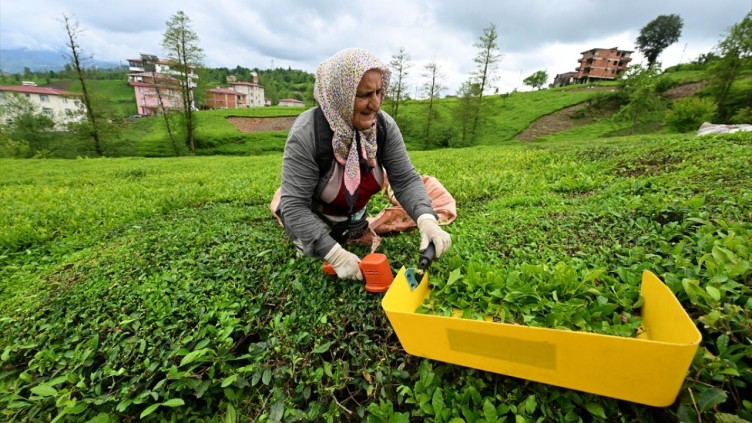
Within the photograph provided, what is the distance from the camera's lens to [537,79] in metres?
59.6

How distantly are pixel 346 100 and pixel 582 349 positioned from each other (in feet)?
6.17

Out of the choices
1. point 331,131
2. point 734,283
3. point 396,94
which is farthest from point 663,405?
point 396,94

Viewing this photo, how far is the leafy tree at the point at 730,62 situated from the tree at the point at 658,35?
28218 millimetres

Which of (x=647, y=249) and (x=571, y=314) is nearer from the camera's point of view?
(x=571, y=314)

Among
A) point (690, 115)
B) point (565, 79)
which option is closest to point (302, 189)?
point (690, 115)

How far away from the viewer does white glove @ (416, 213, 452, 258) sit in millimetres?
2299

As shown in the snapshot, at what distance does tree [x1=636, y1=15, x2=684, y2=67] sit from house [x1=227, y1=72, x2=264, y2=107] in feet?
245

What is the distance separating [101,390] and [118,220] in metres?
3.46

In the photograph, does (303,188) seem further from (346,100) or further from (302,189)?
(346,100)

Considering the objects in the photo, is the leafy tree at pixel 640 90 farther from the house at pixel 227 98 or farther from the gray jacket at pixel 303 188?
the house at pixel 227 98

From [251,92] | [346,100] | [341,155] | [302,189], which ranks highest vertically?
[251,92]

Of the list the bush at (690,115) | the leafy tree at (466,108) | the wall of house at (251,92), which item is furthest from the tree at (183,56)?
the wall of house at (251,92)

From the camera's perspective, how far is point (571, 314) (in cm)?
161

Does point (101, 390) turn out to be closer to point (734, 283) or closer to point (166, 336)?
point (166, 336)
